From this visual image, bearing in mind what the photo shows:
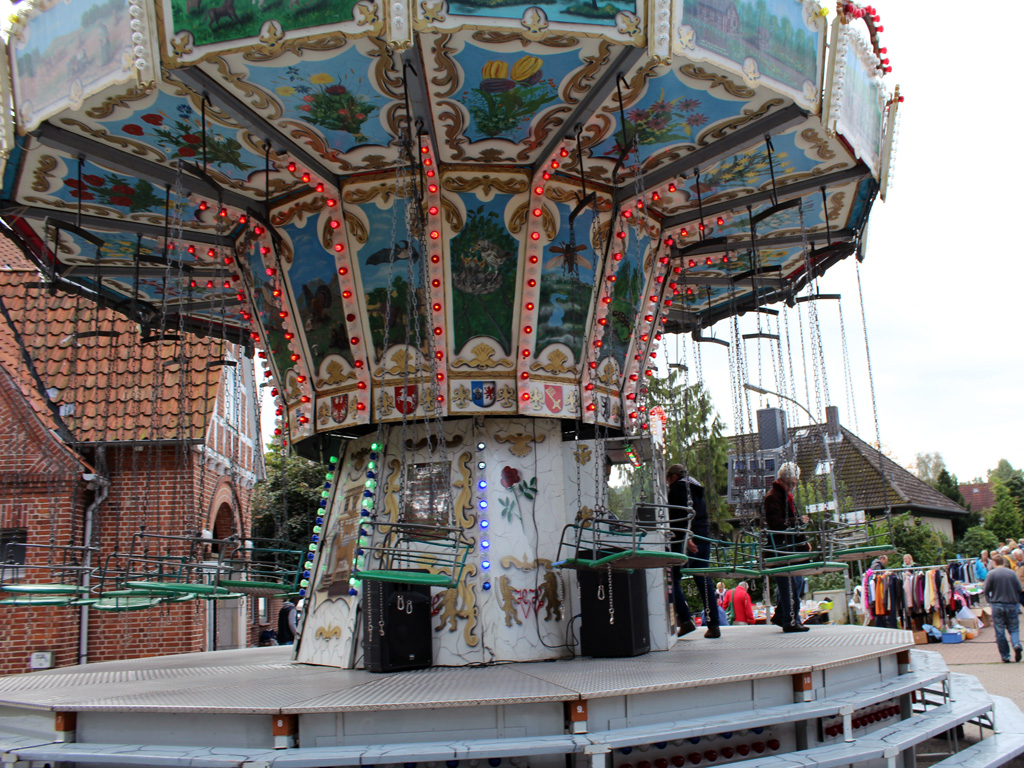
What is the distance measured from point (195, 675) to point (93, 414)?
351 inches

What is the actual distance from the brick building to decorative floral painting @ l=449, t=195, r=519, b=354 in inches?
242

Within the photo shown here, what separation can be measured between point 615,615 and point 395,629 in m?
2.14

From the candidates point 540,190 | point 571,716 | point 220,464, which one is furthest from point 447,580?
point 220,464

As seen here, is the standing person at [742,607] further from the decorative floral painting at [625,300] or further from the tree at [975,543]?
the tree at [975,543]

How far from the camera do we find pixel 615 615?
8.96m

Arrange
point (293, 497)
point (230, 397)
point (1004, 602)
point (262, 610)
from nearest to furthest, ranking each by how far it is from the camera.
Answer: point (1004, 602) < point (230, 397) < point (262, 610) < point (293, 497)

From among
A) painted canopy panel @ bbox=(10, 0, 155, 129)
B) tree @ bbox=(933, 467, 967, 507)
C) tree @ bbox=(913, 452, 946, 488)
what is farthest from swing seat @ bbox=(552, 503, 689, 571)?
tree @ bbox=(913, 452, 946, 488)

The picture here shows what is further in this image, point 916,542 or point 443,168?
point 916,542

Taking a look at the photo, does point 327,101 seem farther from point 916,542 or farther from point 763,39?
point 916,542

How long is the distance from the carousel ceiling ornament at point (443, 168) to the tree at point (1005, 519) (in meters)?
40.0

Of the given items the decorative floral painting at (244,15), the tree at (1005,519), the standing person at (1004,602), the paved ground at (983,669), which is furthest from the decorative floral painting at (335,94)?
the tree at (1005,519)

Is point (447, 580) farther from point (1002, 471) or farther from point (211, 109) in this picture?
point (1002, 471)

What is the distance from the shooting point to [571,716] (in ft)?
19.7

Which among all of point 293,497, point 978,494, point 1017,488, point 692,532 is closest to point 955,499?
point 1017,488
